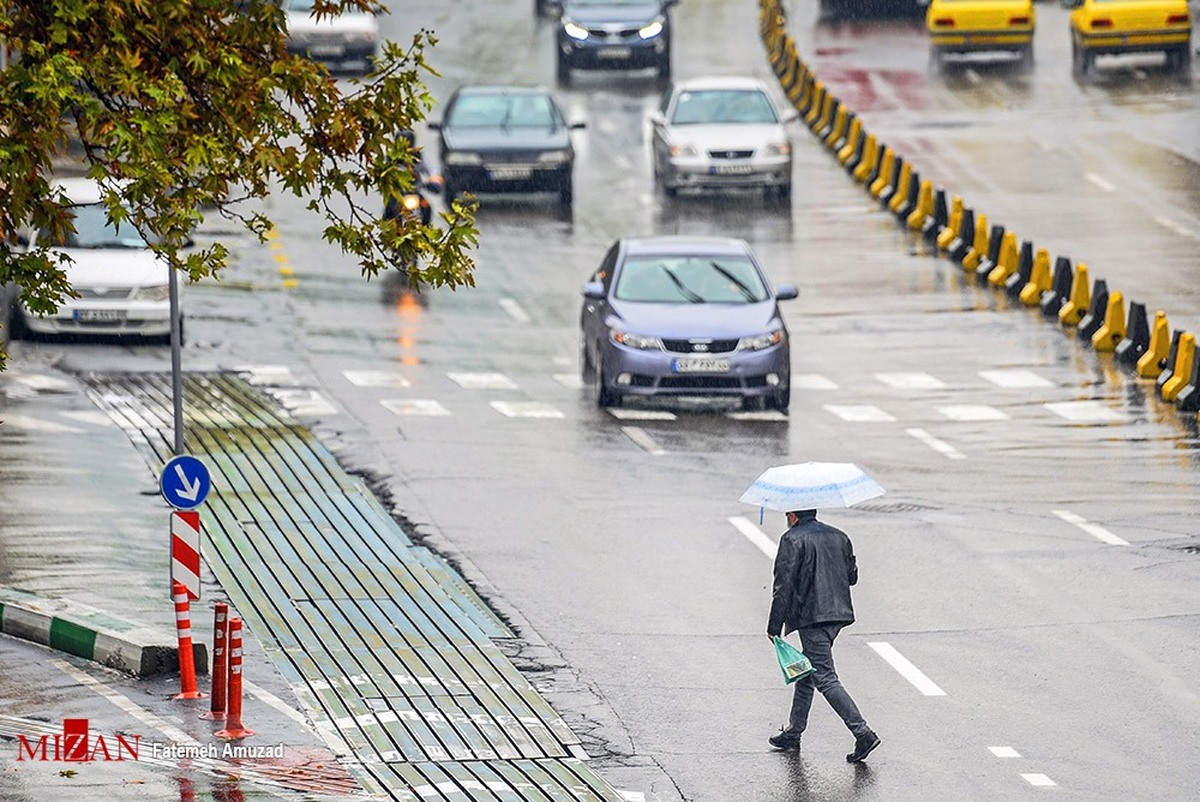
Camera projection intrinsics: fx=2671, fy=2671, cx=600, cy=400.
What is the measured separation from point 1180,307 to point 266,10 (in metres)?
18.2

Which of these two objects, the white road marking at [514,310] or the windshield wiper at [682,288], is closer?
the windshield wiper at [682,288]

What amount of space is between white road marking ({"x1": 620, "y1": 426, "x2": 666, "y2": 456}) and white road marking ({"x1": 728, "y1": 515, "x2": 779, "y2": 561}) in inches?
117

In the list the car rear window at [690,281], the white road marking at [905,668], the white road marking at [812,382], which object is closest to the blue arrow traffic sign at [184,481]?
the white road marking at [905,668]

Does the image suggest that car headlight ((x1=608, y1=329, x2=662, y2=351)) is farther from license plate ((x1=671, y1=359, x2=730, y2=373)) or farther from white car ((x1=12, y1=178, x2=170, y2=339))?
white car ((x1=12, y1=178, x2=170, y2=339))

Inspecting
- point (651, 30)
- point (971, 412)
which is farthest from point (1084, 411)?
point (651, 30)

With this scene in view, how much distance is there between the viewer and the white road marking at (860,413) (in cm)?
2512

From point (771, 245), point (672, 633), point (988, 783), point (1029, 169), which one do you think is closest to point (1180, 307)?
point (771, 245)

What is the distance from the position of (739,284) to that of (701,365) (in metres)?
1.67

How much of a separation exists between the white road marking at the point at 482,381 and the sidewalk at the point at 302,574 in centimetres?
212

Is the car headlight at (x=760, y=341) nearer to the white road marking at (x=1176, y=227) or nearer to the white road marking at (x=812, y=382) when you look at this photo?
the white road marking at (x=812, y=382)

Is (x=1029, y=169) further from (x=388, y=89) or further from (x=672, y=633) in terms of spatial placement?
(x=388, y=89)

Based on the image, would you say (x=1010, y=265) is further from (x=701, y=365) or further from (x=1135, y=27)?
(x=1135, y=27)

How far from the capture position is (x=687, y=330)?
2533cm

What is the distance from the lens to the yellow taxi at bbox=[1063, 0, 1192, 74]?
48.2 metres
